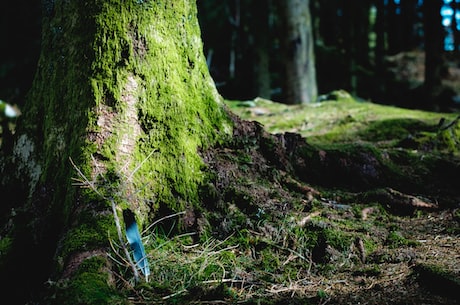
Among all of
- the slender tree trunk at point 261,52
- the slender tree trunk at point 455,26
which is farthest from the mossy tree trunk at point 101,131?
the slender tree trunk at point 455,26

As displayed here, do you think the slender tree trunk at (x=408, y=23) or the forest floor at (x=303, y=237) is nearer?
the forest floor at (x=303, y=237)

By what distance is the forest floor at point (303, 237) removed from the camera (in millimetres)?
2420

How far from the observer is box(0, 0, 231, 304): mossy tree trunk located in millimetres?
2918

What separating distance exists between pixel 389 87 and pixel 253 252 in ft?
57.6

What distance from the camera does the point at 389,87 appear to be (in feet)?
62.1

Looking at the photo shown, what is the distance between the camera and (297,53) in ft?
33.3

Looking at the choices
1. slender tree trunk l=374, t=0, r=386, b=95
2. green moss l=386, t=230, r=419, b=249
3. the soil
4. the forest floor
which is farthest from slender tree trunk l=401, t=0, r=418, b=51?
green moss l=386, t=230, r=419, b=249

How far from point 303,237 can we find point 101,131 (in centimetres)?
152

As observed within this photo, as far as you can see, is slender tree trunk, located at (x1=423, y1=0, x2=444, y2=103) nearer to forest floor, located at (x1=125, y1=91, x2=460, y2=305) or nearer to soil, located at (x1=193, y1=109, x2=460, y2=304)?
forest floor, located at (x1=125, y1=91, x2=460, y2=305)

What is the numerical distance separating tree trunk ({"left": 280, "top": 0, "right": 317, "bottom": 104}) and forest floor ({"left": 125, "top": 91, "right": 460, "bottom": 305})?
5.63 metres

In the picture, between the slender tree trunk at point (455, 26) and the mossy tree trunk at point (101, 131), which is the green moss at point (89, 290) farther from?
the slender tree trunk at point (455, 26)

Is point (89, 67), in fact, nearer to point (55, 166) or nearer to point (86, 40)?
point (86, 40)

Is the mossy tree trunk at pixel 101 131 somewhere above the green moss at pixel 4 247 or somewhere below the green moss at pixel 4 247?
above

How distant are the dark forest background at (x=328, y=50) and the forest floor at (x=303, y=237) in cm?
687
